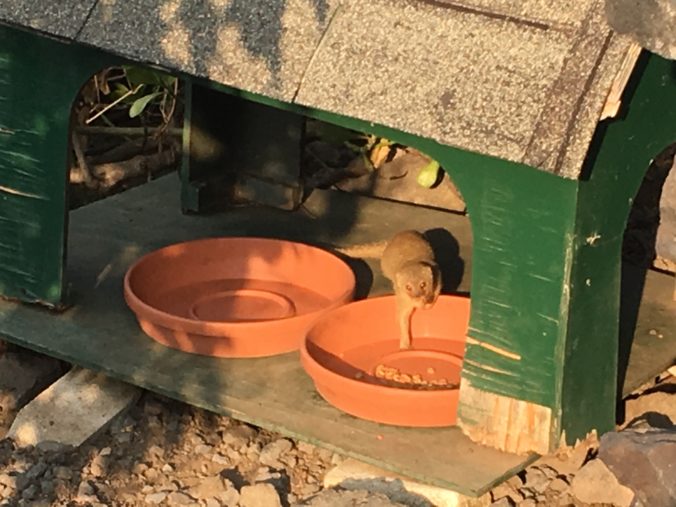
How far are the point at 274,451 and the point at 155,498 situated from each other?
1.32 feet

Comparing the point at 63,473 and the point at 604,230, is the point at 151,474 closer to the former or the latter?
the point at 63,473

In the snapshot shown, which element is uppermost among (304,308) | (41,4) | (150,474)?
(41,4)

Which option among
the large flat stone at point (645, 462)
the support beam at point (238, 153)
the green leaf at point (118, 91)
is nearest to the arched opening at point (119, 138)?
the green leaf at point (118, 91)

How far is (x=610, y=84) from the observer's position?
3723mm

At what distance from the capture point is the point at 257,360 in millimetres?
4906

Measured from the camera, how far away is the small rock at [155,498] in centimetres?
452

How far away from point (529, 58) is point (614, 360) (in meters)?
1.05

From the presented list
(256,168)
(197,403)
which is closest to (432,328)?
(197,403)

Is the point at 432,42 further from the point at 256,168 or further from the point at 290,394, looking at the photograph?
the point at 256,168

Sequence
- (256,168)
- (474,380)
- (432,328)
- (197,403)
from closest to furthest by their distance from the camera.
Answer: (474,380) < (197,403) < (432,328) < (256,168)

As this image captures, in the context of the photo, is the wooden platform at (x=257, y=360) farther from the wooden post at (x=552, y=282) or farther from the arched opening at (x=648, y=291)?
the wooden post at (x=552, y=282)

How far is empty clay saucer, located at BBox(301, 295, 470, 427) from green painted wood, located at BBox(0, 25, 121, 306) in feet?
3.03

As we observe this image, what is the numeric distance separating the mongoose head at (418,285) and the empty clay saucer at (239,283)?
0.23 m

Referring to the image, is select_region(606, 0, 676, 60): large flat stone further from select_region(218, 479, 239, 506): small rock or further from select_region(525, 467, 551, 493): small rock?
select_region(218, 479, 239, 506): small rock
